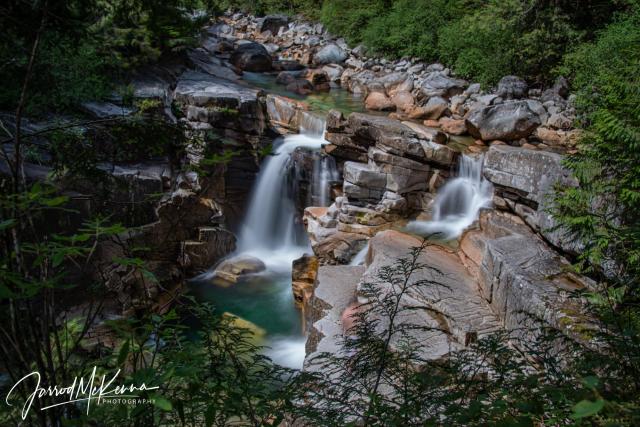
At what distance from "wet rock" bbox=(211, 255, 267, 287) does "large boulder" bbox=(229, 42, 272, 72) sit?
1218 cm

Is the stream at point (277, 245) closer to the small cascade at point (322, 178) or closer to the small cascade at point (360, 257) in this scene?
the small cascade at point (322, 178)

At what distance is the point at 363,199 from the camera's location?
9.96m

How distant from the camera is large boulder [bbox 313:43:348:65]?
22.0 meters

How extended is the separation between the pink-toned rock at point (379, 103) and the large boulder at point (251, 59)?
6.15 metres

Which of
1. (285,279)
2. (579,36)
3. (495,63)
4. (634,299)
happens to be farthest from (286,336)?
(579,36)

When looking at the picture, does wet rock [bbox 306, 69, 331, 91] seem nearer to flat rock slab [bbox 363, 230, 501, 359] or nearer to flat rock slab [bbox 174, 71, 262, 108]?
flat rock slab [bbox 174, 71, 262, 108]

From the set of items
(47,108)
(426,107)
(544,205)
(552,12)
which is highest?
(552,12)

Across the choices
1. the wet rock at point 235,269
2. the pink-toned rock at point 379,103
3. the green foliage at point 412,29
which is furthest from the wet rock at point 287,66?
the wet rock at point 235,269

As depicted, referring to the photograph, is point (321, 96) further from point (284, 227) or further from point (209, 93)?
Result: point (284, 227)

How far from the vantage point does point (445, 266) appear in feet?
23.0

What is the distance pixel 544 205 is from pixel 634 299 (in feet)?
7.20

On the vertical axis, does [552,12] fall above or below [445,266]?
above

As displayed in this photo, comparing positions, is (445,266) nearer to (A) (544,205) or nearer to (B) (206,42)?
(A) (544,205)
